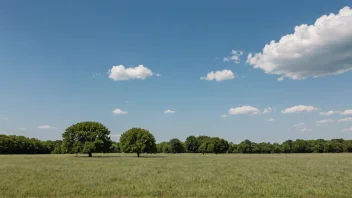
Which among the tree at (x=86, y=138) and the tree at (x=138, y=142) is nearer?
the tree at (x=86, y=138)

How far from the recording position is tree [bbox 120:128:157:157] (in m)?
100

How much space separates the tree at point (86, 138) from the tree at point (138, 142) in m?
5.69

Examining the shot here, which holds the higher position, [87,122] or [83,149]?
[87,122]

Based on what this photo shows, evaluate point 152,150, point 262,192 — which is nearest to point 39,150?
point 152,150

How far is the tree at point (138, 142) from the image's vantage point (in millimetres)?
100375

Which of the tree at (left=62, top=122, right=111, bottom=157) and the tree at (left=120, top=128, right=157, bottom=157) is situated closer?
the tree at (left=62, top=122, right=111, bottom=157)

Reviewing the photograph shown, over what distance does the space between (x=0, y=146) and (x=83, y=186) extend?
154m

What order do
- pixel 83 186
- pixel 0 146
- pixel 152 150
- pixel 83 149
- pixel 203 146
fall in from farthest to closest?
1. pixel 203 146
2. pixel 0 146
3. pixel 152 150
4. pixel 83 149
5. pixel 83 186

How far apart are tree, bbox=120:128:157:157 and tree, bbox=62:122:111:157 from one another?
5693 millimetres

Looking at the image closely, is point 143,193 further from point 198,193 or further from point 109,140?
point 109,140

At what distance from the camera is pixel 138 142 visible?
330 feet

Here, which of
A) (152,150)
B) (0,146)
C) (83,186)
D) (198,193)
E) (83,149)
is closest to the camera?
(198,193)

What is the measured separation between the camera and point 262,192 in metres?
23.8

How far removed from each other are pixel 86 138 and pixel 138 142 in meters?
16.4
